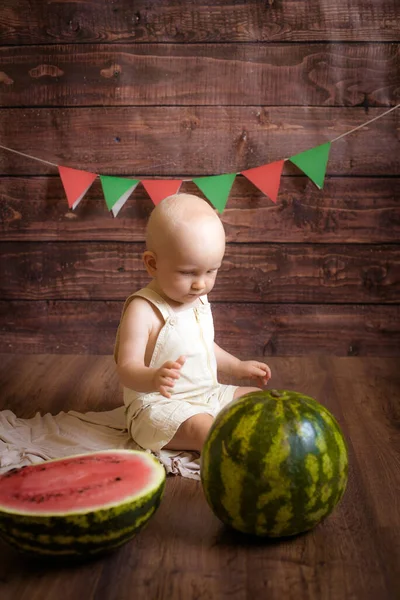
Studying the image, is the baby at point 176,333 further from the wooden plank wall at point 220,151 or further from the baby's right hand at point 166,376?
the wooden plank wall at point 220,151

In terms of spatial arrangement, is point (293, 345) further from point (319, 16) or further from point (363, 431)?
point (319, 16)

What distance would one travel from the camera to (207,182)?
7.61 feet

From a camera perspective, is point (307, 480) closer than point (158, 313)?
Yes

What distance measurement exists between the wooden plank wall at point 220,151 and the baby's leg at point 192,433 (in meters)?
0.87

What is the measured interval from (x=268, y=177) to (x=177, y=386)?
0.90 m

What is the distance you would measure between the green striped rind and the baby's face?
2.02ft

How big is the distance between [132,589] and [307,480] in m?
0.34

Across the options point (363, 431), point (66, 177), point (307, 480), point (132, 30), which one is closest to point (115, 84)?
point (132, 30)

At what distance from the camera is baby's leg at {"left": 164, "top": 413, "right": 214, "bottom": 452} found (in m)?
1.60

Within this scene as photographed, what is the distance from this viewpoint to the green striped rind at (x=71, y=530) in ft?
3.63

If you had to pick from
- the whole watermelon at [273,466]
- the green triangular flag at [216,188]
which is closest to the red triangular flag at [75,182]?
the green triangular flag at [216,188]

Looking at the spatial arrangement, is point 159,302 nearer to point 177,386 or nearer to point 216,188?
point 177,386

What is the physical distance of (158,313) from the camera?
5.64 feet

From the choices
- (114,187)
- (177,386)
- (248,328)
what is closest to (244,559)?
(177,386)
